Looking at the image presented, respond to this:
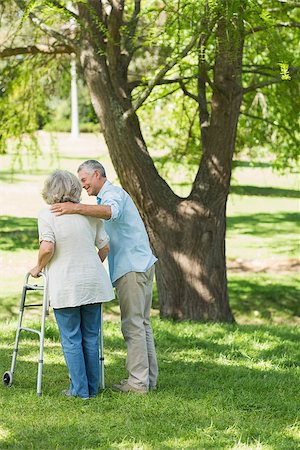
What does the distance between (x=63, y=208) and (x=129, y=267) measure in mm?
657

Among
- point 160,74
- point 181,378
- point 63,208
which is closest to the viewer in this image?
point 63,208

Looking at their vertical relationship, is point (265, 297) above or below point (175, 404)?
below

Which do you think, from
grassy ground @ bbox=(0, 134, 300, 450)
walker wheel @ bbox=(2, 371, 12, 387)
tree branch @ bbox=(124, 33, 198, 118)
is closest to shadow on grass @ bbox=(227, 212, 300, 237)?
grassy ground @ bbox=(0, 134, 300, 450)

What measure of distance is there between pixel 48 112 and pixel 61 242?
8636 millimetres

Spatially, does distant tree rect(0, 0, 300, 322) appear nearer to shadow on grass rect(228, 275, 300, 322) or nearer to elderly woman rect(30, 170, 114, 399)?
shadow on grass rect(228, 275, 300, 322)

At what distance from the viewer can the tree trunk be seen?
10.1 metres

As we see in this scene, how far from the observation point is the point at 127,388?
6.26 m

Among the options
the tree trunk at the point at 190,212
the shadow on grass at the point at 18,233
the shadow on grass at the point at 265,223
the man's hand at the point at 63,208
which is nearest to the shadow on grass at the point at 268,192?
the shadow on grass at the point at 265,223

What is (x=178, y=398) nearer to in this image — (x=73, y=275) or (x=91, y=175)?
(x=73, y=275)

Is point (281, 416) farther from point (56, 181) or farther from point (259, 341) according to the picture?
point (259, 341)

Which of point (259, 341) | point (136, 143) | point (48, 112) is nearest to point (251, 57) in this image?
point (48, 112)

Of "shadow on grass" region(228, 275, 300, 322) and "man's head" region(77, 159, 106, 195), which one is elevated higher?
"man's head" region(77, 159, 106, 195)

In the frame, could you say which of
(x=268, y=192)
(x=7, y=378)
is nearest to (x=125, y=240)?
(x=7, y=378)

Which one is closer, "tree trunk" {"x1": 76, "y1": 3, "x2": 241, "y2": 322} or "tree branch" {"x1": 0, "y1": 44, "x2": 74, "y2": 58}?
"tree trunk" {"x1": 76, "y1": 3, "x2": 241, "y2": 322}
